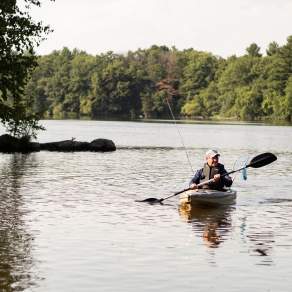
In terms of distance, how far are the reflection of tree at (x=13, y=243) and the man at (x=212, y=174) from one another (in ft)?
20.8

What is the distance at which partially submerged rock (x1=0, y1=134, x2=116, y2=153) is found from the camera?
2206 inches

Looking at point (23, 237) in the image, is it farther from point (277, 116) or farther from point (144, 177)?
point (277, 116)

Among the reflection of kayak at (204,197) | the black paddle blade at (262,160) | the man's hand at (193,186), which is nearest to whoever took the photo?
the reflection of kayak at (204,197)

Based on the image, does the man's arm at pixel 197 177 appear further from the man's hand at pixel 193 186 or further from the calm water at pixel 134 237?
the calm water at pixel 134 237

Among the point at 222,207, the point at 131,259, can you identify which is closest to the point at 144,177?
the point at 222,207

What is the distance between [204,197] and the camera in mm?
26188

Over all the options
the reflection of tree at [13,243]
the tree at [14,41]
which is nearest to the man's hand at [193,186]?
the reflection of tree at [13,243]

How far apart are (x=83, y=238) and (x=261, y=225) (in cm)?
600

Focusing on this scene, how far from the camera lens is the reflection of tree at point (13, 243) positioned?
15.0 m

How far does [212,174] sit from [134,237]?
Answer: 24.6 feet

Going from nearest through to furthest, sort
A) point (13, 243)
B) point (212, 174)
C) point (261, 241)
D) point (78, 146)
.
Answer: point (13, 243) < point (261, 241) < point (212, 174) < point (78, 146)

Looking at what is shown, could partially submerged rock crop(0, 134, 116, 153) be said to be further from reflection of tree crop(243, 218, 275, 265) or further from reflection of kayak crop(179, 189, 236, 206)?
reflection of tree crop(243, 218, 275, 265)

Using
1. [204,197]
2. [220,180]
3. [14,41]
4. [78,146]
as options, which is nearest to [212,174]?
[220,180]

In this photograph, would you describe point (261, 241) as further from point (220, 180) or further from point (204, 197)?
point (220, 180)
